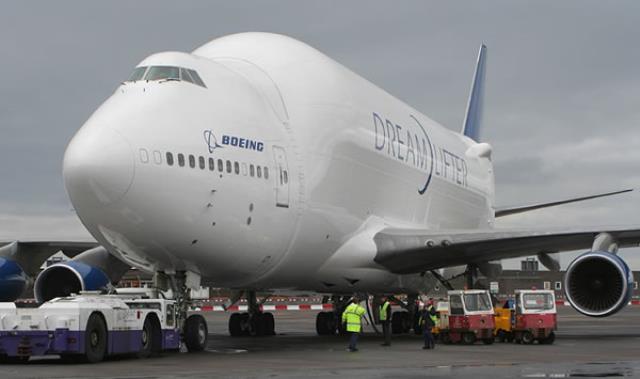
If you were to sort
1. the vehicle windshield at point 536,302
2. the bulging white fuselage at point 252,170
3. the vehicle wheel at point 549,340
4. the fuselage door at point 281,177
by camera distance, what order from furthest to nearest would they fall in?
1. the vehicle windshield at point 536,302
2. the vehicle wheel at point 549,340
3. the fuselage door at point 281,177
4. the bulging white fuselage at point 252,170

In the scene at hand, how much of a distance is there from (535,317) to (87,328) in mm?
10651

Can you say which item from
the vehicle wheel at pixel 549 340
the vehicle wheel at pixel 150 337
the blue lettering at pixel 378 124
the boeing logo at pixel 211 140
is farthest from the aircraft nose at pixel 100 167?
the vehicle wheel at pixel 549 340

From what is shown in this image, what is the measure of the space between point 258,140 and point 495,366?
603 centimetres

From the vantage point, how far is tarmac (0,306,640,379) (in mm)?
12289

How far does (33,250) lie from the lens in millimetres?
23062

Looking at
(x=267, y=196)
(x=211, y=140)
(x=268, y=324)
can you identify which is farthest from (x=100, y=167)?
(x=268, y=324)

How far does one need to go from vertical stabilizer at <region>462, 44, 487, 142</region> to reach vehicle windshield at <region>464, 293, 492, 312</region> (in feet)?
52.0

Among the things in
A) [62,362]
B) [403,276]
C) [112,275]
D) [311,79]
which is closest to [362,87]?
[311,79]

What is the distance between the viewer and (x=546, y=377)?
1169 centimetres

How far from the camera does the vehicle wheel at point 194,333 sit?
1677 cm

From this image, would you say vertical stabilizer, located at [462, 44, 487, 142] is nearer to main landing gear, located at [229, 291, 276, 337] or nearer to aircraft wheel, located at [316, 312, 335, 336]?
aircraft wheel, located at [316, 312, 335, 336]

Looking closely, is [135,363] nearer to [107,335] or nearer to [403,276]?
[107,335]

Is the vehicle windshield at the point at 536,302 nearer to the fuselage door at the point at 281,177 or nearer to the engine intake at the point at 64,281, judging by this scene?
the fuselage door at the point at 281,177

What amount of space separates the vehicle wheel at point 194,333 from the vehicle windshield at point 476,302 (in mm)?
6671
